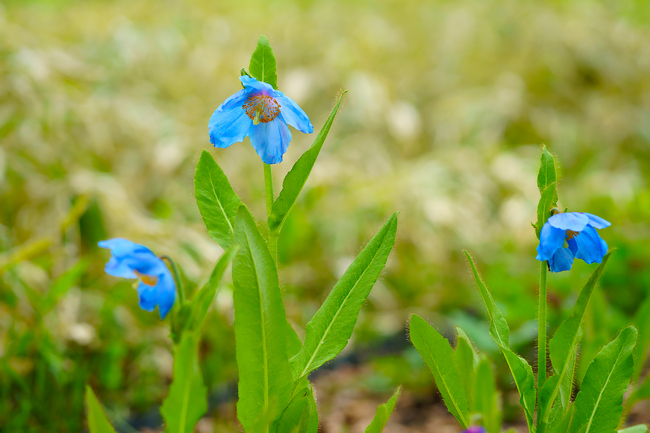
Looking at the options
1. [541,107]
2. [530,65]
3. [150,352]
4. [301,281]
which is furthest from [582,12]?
[150,352]

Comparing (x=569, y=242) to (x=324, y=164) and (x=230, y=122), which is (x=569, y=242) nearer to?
(x=230, y=122)

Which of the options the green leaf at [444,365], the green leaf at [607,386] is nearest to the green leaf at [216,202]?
the green leaf at [444,365]

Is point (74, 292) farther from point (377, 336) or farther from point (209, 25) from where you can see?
point (209, 25)

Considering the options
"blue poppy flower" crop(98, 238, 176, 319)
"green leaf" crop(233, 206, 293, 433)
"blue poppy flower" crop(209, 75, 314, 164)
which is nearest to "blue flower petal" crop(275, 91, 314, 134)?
"blue poppy flower" crop(209, 75, 314, 164)

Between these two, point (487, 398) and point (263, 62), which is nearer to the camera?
point (487, 398)

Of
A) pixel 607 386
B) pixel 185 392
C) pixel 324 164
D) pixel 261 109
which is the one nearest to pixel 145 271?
pixel 185 392
